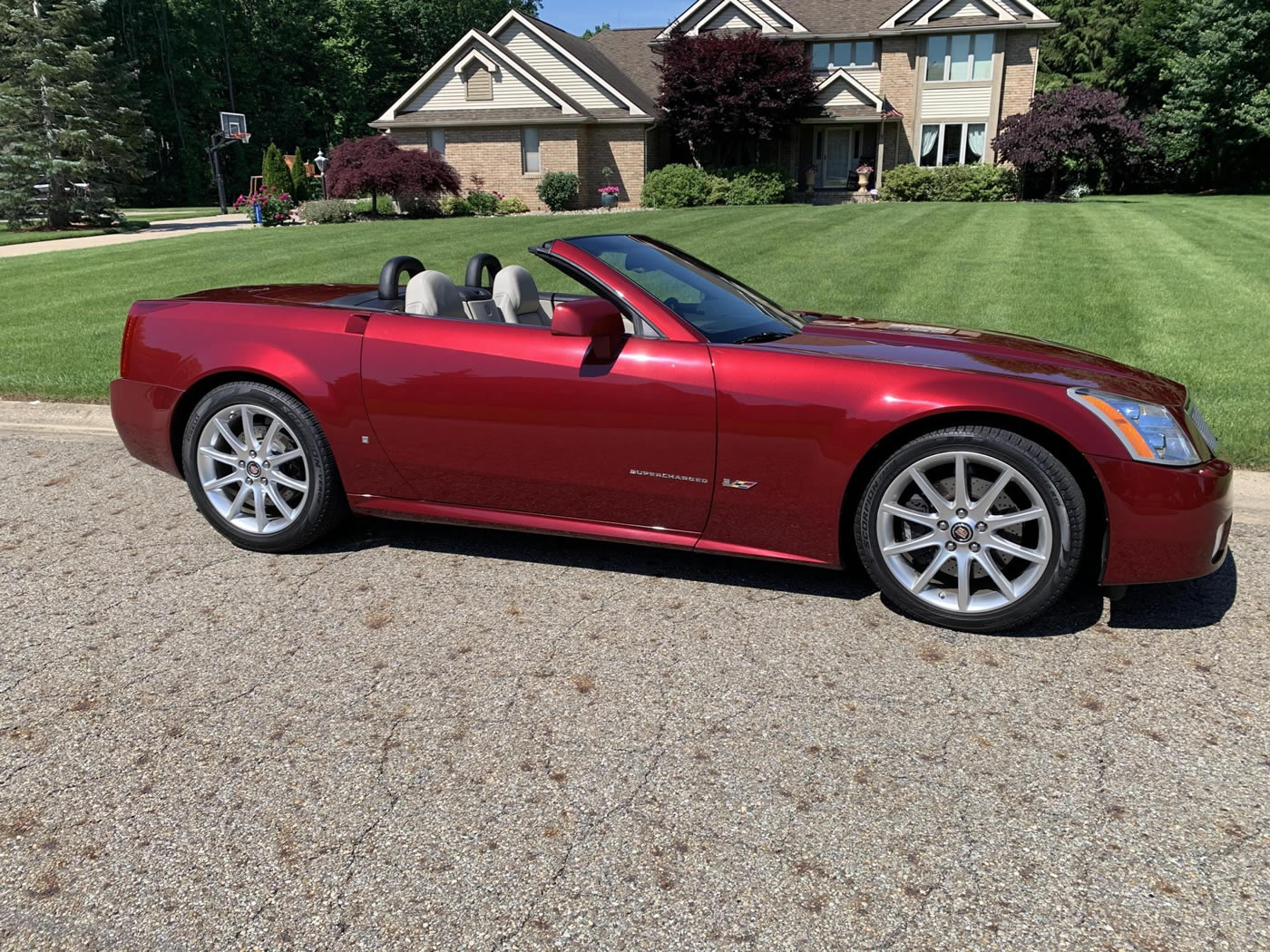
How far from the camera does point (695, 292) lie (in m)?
4.29

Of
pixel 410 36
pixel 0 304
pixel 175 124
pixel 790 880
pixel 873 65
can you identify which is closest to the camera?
pixel 790 880

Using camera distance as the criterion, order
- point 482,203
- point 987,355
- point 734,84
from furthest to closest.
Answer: point 482,203
point 734,84
point 987,355

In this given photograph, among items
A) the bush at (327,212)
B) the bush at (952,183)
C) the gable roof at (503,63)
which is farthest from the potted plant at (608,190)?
the bush at (952,183)

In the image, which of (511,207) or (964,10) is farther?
(964,10)

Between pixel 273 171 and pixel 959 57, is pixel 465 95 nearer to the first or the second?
pixel 273 171

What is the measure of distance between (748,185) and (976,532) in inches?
1107

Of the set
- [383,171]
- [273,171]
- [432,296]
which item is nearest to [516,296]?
[432,296]

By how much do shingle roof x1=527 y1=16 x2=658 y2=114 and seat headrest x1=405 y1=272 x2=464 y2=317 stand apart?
1195 inches

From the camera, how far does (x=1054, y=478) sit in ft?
10.9

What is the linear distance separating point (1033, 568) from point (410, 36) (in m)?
69.7

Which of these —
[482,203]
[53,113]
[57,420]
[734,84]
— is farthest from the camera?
[482,203]

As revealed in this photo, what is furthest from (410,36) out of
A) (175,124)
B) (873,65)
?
(873,65)

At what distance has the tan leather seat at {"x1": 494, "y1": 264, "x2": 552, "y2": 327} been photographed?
14.6ft

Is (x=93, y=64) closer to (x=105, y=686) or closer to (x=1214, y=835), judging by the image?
(x=105, y=686)
